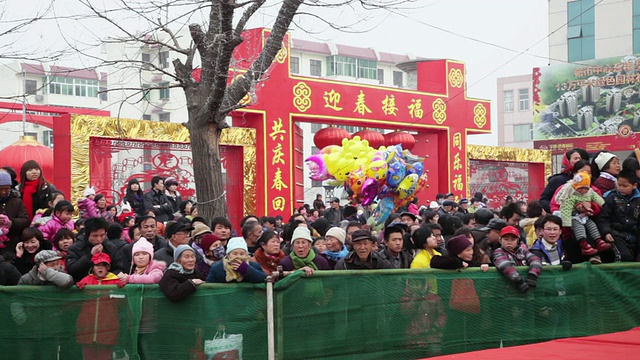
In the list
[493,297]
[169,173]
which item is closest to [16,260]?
[493,297]

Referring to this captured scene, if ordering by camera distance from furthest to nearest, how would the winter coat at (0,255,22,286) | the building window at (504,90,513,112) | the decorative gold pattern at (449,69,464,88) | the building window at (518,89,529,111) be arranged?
the building window at (504,90,513,112) < the building window at (518,89,529,111) < the decorative gold pattern at (449,69,464,88) < the winter coat at (0,255,22,286)

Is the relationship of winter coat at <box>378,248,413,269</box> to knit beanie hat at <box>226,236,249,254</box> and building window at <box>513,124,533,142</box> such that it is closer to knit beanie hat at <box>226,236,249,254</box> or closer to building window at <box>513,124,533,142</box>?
knit beanie hat at <box>226,236,249,254</box>

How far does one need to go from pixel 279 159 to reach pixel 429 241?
11.0m

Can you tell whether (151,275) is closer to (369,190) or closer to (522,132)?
(369,190)

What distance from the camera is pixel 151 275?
23.0 ft

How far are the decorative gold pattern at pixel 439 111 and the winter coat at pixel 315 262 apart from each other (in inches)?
576

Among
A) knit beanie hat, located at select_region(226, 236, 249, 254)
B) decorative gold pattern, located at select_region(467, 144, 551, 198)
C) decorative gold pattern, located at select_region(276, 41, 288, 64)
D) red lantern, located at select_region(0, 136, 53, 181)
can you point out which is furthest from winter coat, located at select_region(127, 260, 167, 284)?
decorative gold pattern, located at select_region(467, 144, 551, 198)

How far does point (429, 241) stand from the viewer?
7.84 meters

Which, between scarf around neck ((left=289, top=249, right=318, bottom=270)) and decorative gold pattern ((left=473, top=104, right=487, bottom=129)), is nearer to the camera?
scarf around neck ((left=289, top=249, right=318, bottom=270))

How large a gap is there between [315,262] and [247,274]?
140cm

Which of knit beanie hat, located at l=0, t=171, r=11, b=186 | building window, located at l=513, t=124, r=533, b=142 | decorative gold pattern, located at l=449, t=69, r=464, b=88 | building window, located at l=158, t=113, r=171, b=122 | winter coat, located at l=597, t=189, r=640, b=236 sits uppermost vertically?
building window, located at l=158, t=113, r=171, b=122

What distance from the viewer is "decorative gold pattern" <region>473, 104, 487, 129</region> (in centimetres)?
2353

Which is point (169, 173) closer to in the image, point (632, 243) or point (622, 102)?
point (632, 243)

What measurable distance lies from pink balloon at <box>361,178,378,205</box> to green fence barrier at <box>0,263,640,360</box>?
8529 mm
